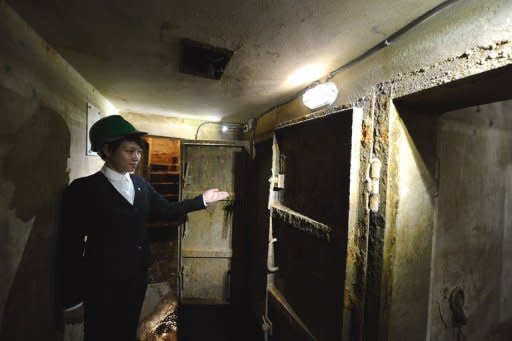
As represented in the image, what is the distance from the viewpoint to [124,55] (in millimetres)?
1500

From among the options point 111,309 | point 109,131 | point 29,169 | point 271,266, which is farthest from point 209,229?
point 29,169

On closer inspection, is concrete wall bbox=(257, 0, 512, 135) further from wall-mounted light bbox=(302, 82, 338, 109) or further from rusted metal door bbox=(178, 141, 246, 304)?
rusted metal door bbox=(178, 141, 246, 304)

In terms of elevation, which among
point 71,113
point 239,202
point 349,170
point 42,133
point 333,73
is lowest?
point 239,202

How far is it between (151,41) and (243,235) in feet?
8.10

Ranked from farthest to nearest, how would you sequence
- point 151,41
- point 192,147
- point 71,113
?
1. point 192,147
2. point 71,113
3. point 151,41

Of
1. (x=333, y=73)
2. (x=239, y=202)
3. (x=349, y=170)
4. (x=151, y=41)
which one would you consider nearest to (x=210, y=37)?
(x=151, y=41)

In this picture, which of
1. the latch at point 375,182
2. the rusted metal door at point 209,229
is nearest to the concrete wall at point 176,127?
the rusted metal door at point 209,229

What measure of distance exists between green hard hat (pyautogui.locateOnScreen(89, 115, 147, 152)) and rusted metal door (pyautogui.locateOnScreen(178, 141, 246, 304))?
4.12ft

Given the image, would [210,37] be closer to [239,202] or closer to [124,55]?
[124,55]

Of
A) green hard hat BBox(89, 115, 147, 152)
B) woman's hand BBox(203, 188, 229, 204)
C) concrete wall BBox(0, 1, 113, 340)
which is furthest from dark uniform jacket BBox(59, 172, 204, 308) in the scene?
woman's hand BBox(203, 188, 229, 204)

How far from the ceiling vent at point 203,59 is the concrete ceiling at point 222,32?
48mm

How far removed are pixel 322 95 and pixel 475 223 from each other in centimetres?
140

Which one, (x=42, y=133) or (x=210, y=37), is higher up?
(x=210, y=37)

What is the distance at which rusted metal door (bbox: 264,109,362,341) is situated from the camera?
4.10ft
